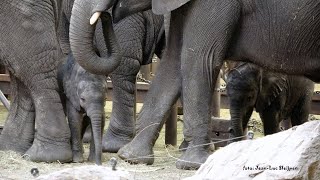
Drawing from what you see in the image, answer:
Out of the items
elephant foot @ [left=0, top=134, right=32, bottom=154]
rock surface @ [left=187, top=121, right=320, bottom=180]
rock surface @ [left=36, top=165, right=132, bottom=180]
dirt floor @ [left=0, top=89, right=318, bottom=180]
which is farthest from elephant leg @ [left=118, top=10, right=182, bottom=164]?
rock surface @ [left=36, top=165, right=132, bottom=180]

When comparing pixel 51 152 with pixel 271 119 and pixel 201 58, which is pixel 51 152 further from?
→ pixel 271 119

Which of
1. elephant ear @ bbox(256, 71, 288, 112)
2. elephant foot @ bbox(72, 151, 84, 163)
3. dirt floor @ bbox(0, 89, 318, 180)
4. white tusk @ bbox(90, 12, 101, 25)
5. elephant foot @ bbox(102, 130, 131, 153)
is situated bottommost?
dirt floor @ bbox(0, 89, 318, 180)

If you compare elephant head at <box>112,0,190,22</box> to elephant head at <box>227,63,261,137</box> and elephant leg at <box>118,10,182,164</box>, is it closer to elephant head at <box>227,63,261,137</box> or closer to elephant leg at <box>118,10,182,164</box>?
elephant leg at <box>118,10,182,164</box>

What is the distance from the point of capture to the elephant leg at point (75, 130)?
8555 millimetres

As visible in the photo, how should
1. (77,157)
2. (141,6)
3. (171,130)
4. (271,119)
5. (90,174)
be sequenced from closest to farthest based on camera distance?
(90,174)
(141,6)
(77,157)
(271,119)
(171,130)

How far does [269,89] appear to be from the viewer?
31.7 feet

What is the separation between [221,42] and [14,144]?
1812 mm

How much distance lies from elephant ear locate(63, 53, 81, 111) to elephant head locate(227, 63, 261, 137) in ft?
4.51

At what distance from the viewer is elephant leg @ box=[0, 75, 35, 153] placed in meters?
8.81

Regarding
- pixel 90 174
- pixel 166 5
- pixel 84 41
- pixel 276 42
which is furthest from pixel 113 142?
pixel 90 174

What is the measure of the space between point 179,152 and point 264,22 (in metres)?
1.88

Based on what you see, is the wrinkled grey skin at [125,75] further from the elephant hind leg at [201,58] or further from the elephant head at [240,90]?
the elephant hind leg at [201,58]

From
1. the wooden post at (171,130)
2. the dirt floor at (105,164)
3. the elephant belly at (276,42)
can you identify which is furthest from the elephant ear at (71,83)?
the wooden post at (171,130)

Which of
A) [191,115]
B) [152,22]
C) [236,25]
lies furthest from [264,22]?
[152,22]
